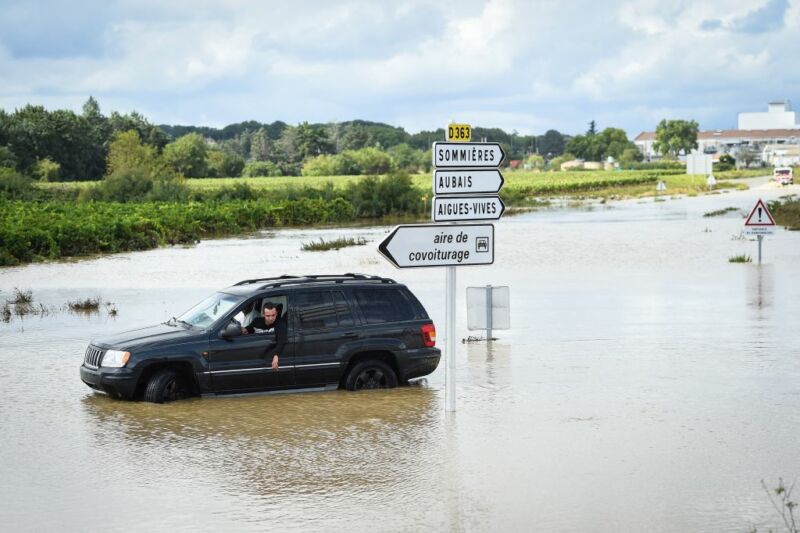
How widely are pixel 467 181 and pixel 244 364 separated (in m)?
3.75

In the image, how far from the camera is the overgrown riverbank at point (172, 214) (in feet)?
156

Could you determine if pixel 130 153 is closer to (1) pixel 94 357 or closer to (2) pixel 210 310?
(2) pixel 210 310

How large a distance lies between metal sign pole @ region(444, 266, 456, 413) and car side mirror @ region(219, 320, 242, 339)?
9.12 ft

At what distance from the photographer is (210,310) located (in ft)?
49.8

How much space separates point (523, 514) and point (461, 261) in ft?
14.3

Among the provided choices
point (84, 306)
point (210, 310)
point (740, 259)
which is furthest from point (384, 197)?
point (210, 310)

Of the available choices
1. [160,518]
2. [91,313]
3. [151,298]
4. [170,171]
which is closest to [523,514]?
[160,518]

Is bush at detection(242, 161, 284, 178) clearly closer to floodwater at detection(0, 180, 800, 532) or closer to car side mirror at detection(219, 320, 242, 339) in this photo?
floodwater at detection(0, 180, 800, 532)

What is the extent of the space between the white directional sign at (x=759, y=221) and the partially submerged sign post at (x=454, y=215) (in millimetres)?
21138

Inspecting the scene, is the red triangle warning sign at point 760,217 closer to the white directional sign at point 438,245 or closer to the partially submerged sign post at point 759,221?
the partially submerged sign post at point 759,221

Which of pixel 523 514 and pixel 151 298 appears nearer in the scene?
pixel 523 514

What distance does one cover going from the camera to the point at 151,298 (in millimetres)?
29188

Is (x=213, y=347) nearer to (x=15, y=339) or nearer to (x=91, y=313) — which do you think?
(x=15, y=339)

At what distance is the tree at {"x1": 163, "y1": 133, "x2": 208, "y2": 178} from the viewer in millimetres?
137625
